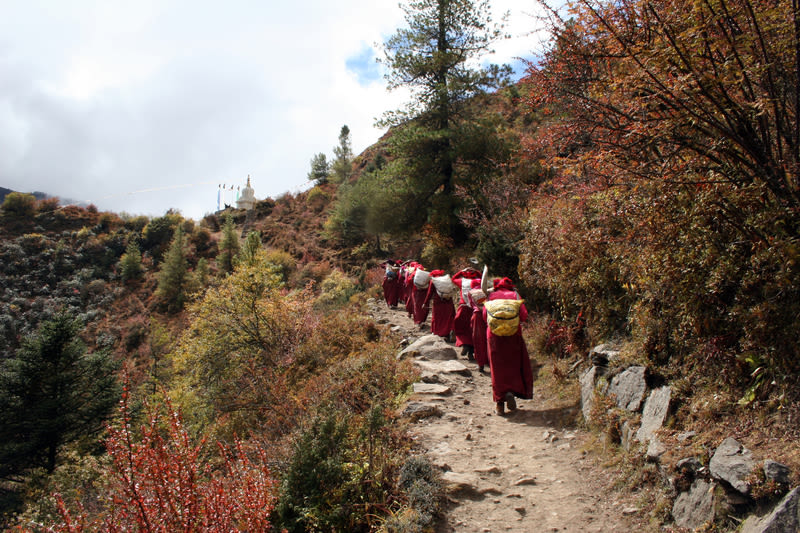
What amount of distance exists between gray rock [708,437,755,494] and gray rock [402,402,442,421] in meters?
3.45

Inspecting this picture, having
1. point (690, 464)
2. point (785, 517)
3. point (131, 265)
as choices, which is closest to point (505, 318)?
point (690, 464)

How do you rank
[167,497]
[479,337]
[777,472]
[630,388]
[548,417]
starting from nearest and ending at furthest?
1. [777,472]
2. [167,497]
3. [630,388]
4. [548,417]
5. [479,337]

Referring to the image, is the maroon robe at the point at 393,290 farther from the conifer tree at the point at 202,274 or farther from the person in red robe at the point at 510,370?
the conifer tree at the point at 202,274

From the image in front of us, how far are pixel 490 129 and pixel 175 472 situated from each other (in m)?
17.9

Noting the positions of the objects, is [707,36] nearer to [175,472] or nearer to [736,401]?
[736,401]

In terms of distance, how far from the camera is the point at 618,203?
496 cm

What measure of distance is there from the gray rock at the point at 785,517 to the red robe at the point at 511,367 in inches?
144

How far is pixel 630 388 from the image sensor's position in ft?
14.4

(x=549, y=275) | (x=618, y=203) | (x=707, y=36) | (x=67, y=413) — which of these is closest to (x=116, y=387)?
(x=67, y=413)

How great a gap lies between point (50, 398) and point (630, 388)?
1916 cm

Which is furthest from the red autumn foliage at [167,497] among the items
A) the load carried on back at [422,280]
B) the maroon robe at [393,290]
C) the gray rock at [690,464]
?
the maroon robe at [393,290]

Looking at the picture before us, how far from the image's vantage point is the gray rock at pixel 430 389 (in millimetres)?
6594

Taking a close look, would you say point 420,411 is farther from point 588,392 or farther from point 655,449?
point 655,449

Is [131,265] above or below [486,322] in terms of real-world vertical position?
above
